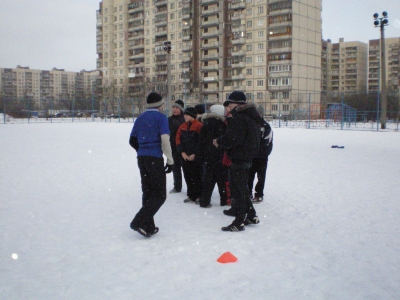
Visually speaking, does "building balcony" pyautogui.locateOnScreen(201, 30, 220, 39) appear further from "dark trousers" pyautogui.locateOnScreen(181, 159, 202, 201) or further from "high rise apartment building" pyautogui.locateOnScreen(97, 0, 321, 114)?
"dark trousers" pyautogui.locateOnScreen(181, 159, 202, 201)

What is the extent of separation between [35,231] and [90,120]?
4563cm

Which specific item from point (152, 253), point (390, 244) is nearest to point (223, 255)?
point (152, 253)

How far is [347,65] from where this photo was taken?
129 meters

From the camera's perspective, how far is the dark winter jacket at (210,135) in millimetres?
6176

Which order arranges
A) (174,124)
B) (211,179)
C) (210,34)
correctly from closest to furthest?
(211,179), (174,124), (210,34)

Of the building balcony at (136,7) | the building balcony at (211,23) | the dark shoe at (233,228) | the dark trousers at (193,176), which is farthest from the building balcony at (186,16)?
the dark shoe at (233,228)

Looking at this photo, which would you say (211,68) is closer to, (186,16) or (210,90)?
(210,90)

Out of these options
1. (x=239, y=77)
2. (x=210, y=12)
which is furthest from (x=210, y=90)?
(x=210, y=12)

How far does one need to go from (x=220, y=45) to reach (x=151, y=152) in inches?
3077

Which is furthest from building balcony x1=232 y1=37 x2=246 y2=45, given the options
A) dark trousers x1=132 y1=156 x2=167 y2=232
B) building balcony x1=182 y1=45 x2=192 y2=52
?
dark trousers x1=132 y1=156 x2=167 y2=232

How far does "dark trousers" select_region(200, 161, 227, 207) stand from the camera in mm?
6320

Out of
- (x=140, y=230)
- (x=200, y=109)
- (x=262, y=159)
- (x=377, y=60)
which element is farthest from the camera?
(x=377, y=60)

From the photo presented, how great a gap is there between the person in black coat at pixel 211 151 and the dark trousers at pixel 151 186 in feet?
4.89

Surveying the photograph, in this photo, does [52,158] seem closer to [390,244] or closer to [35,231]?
[35,231]
